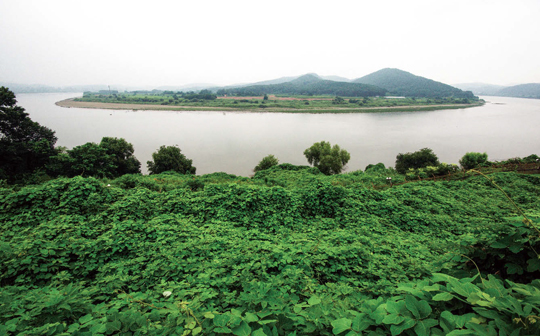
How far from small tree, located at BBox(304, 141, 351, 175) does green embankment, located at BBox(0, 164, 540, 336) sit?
14.5 meters

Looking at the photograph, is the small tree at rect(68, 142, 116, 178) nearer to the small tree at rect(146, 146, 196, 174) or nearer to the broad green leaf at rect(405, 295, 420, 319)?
the small tree at rect(146, 146, 196, 174)

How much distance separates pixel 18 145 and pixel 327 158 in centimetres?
2554

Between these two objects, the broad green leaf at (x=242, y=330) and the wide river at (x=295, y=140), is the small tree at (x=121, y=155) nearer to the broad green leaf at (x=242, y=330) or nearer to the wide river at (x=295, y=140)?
the wide river at (x=295, y=140)

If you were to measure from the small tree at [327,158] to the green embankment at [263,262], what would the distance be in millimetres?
14512

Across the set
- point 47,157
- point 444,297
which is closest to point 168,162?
point 47,157

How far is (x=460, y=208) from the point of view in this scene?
Answer: 6965 millimetres

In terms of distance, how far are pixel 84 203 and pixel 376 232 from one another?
7.40 metres

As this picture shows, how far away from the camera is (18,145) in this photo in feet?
53.3

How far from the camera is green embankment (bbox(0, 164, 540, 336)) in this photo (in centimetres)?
158

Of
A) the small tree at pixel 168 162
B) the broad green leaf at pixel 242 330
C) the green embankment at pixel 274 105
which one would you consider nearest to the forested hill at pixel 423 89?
the green embankment at pixel 274 105

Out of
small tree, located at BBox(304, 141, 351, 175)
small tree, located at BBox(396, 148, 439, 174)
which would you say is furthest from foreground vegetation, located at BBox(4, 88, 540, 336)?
small tree, located at BBox(396, 148, 439, 174)

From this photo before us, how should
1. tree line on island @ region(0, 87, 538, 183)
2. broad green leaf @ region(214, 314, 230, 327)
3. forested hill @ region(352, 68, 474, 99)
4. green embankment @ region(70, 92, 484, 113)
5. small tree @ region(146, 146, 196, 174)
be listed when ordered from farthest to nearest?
forested hill @ region(352, 68, 474, 99), green embankment @ region(70, 92, 484, 113), small tree @ region(146, 146, 196, 174), tree line on island @ region(0, 87, 538, 183), broad green leaf @ region(214, 314, 230, 327)

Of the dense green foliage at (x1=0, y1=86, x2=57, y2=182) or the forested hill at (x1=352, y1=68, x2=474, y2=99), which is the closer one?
the dense green foliage at (x1=0, y1=86, x2=57, y2=182)

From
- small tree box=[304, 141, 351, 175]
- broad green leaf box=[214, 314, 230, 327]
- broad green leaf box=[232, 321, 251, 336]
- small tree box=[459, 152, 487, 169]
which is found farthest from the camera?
small tree box=[304, 141, 351, 175]
